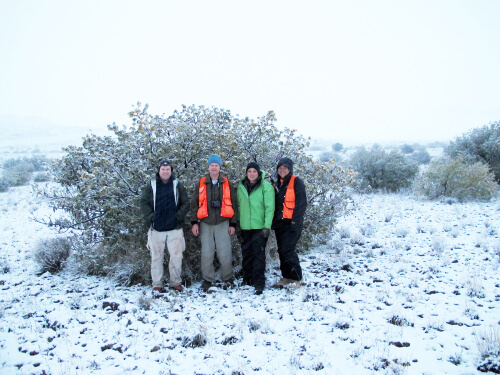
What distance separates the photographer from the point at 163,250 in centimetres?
512

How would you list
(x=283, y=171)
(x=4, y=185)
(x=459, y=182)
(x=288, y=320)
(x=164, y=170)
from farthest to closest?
(x=4, y=185) → (x=459, y=182) → (x=283, y=171) → (x=164, y=170) → (x=288, y=320)

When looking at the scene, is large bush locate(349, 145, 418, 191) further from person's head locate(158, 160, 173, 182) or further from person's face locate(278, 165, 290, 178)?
person's head locate(158, 160, 173, 182)

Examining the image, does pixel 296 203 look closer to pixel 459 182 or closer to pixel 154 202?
pixel 154 202

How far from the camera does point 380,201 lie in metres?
12.0

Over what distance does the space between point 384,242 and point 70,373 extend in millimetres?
6231

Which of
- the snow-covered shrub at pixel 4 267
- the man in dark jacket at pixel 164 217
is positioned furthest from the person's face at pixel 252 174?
the snow-covered shrub at pixel 4 267

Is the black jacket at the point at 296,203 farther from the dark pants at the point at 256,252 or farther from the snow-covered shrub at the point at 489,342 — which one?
the snow-covered shrub at the point at 489,342

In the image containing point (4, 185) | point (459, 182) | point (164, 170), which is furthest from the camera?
point (4, 185)

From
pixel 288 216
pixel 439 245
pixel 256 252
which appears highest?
pixel 288 216

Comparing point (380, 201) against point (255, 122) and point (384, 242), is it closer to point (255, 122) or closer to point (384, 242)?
point (384, 242)

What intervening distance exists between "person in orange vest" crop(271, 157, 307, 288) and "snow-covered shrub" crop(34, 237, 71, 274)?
420 centimetres

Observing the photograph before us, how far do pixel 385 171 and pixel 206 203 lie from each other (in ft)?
38.4

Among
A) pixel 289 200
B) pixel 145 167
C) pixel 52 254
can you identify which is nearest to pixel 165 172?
pixel 145 167

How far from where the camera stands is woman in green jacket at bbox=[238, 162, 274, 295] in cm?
501
